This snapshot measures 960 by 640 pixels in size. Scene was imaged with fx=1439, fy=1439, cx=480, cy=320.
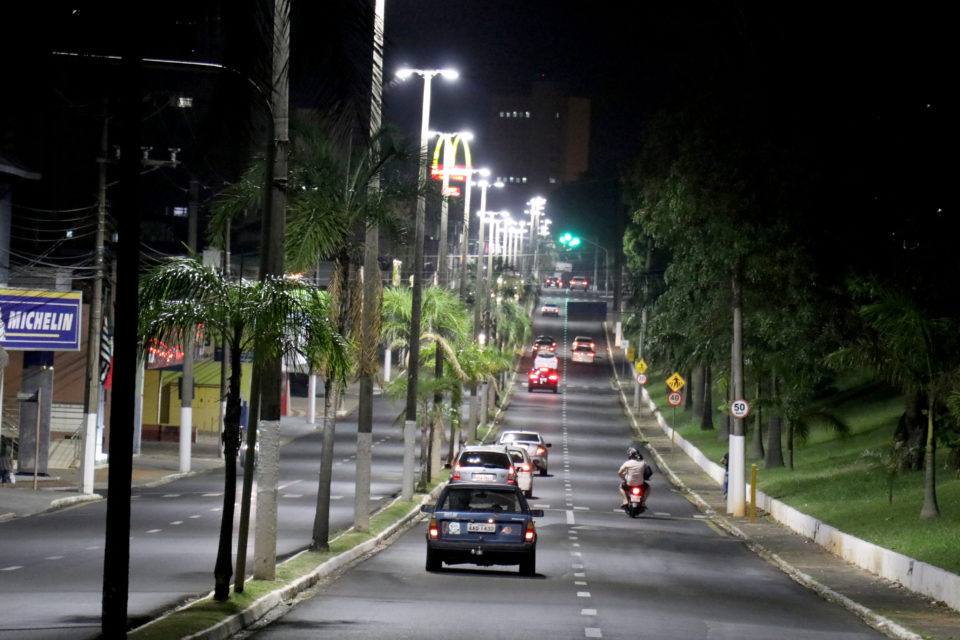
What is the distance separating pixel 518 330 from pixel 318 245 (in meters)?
84.2

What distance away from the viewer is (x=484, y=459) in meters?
34.8

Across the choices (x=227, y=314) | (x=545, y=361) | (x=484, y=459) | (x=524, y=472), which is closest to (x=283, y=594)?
(x=227, y=314)

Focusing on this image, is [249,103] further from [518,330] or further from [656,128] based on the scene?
[518,330]

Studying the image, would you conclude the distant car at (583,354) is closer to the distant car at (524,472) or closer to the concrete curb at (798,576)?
the concrete curb at (798,576)

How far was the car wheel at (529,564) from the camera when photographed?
72.4 ft

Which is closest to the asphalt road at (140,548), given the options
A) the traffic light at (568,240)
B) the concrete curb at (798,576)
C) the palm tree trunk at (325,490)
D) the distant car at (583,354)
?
the palm tree trunk at (325,490)

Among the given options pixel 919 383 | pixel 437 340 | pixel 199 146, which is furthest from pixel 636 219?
pixel 199 146

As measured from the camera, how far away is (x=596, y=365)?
356ft

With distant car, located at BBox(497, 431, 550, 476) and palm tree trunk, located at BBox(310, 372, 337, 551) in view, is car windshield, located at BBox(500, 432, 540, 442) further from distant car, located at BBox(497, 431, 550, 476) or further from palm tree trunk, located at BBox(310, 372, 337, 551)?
palm tree trunk, located at BBox(310, 372, 337, 551)

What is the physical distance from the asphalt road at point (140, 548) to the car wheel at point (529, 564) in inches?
159

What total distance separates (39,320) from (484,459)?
1275cm

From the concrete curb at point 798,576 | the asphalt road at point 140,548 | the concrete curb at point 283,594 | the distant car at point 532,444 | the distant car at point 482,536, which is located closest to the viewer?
the concrete curb at point 283,594

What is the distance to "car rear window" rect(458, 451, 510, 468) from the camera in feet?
113

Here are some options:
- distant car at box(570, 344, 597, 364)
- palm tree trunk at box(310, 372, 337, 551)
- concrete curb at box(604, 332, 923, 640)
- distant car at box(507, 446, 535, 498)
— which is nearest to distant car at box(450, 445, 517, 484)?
distant car at box(507, 446, 535, 498)
